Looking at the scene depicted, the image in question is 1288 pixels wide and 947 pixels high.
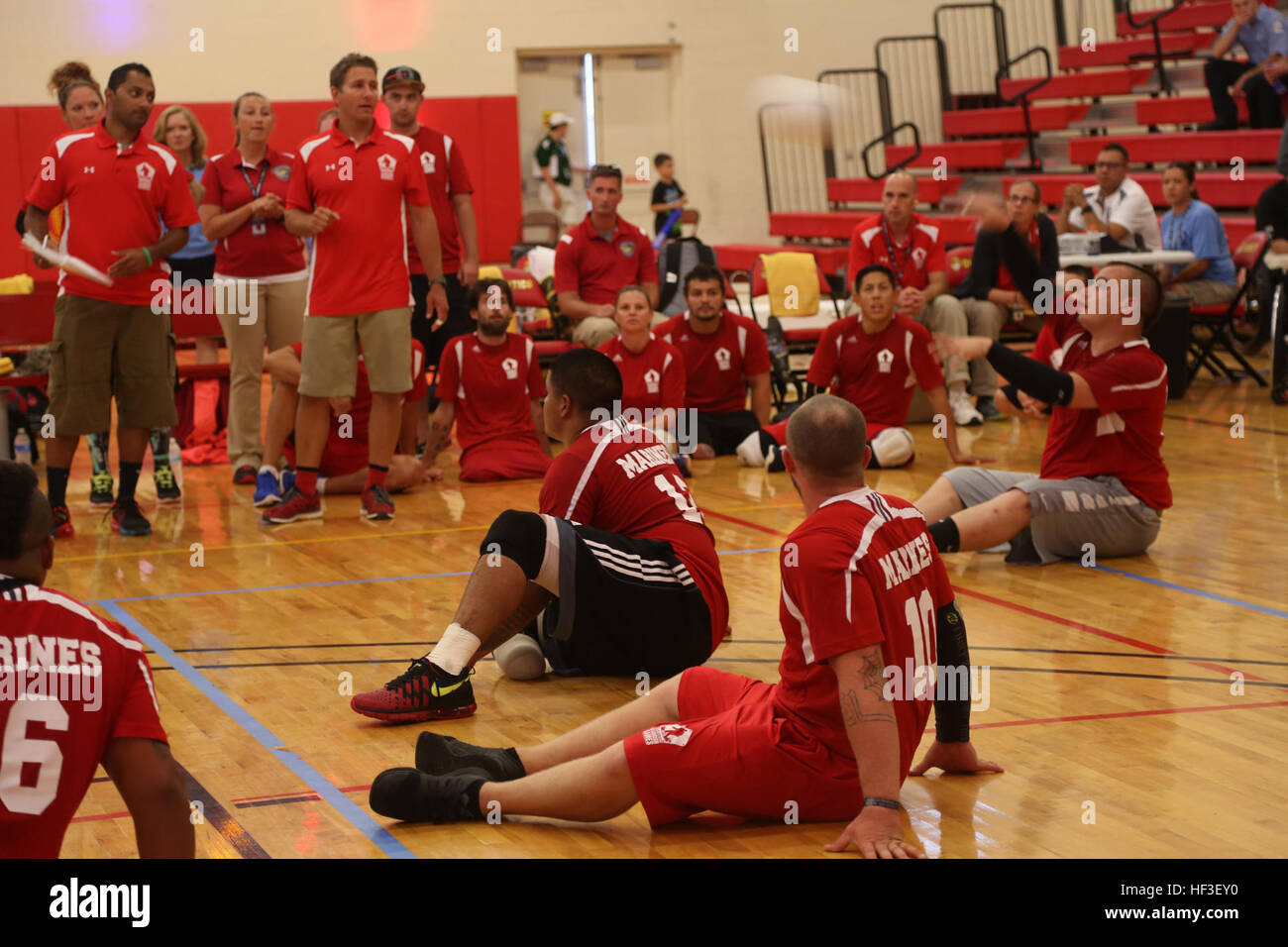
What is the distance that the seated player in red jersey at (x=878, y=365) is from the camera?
8781mm

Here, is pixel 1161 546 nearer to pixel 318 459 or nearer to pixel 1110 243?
pixel 318 459

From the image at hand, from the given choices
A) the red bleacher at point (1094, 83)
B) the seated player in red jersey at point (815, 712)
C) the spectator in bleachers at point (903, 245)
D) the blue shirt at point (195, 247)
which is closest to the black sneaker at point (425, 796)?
the seated player in red jersey at point (815, 712)

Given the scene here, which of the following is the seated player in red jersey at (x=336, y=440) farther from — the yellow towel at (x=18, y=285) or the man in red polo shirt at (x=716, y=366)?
the yellow towel at (x=18, y=285)

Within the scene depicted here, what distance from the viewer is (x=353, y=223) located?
24.1 feet

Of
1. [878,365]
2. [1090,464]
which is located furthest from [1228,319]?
[1090,464]

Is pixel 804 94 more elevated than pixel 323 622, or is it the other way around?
pixel 804 94

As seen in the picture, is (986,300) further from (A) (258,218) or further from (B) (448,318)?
(A) (258,218)

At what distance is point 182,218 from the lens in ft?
23.8

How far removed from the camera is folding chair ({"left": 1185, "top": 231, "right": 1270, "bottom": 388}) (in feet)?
37.9

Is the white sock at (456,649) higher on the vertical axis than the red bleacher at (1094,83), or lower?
lower

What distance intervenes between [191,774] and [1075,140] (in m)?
14.2
